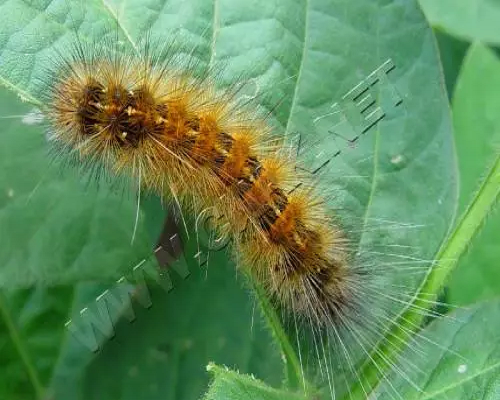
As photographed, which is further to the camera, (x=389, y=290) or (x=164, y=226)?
(x=164, y=226)

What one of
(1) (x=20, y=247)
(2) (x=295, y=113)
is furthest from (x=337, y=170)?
(1) (x=20, y=247)

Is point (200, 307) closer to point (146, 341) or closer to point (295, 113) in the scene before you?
point (146, 341)

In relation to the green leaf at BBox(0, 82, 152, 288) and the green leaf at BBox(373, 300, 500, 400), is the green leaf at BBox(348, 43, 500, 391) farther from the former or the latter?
the green leaf at BBox(0, 82, 152, 288)

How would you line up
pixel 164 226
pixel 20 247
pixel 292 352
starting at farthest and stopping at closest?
pixel 164 226 < pixel 20 247 < pixel 292 352

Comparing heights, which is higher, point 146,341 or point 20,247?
point 20,247

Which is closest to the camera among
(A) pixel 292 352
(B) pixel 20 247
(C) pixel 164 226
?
(A) pixel 292 352

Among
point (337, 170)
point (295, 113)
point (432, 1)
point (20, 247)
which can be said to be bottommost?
point (20, 247)

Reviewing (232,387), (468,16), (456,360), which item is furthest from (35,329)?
(468,16)

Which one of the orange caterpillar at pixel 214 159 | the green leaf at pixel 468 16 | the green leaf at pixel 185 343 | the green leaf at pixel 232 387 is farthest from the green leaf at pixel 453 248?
the green leaf at pixel 468 16

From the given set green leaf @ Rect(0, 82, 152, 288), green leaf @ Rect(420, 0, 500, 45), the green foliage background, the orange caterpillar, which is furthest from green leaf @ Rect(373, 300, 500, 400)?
green leaf @ Rect(420, 0, 500, 45)
